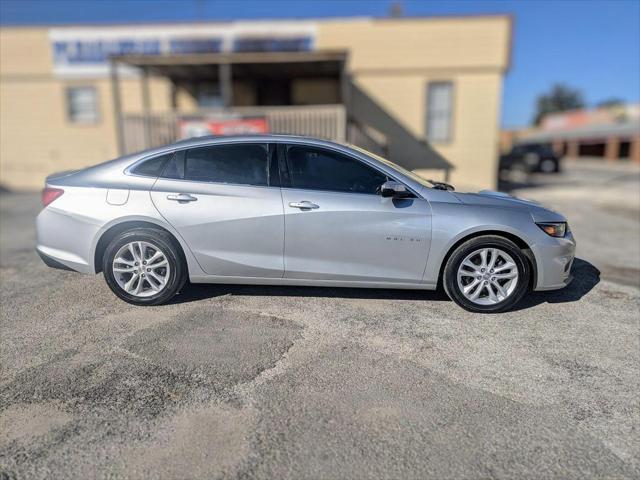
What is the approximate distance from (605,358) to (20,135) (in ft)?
51.9

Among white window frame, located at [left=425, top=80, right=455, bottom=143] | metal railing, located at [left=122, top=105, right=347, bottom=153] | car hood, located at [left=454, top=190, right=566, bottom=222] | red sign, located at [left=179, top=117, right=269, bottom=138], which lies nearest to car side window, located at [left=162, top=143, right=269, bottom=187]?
car hood, located at [left=454, top=190, right=566, bottom=222]

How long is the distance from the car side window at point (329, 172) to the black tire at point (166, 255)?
1222 mm

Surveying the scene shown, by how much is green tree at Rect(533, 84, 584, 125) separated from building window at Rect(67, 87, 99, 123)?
107m

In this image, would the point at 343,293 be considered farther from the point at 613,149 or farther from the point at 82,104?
the point at 613,149

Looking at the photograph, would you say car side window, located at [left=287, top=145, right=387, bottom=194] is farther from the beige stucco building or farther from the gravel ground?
the beige stucco building

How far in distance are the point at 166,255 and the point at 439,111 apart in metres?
11.0

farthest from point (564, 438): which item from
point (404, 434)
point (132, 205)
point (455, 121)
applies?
point (455, 121)

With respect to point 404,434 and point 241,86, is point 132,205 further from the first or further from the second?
point 241,86

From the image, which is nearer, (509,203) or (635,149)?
(509,203)

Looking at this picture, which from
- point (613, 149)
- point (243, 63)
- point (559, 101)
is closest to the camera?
point (243, 63)

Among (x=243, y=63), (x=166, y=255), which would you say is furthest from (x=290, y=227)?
(x=243, y=63)

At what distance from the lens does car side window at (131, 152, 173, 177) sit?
14.2 feet

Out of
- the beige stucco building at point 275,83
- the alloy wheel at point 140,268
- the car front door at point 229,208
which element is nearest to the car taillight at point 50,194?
the alloy wheel at point 140,268

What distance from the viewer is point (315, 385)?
3.04 metres
